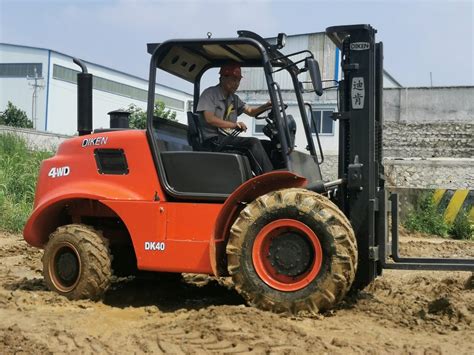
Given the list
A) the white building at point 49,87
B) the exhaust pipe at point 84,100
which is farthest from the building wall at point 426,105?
the exhaust pipe at point 84,100

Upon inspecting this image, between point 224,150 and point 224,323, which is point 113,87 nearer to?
point 224,150

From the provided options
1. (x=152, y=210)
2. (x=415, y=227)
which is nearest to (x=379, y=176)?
(x=152, y=210)

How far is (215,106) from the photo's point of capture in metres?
6.11

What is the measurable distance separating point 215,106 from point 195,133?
1.07 feet

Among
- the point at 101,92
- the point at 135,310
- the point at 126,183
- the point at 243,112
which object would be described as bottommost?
the point at 135,310

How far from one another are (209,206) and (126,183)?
90 centimetres

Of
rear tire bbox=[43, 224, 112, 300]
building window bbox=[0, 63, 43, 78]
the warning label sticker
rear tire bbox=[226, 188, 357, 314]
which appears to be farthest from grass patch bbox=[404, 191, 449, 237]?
building window bbox=[0, 63, 43, 78]

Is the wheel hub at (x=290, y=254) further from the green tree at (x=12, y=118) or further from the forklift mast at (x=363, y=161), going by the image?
the green tree at (x=12, y=118)

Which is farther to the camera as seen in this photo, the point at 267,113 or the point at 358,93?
the point at 267,113

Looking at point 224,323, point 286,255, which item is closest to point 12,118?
point 286,255

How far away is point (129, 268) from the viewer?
7.04 m

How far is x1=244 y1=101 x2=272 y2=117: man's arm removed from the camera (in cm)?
611

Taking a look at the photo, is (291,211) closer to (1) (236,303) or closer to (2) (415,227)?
(1) (236,303)

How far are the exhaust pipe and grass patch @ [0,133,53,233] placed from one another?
695 centimetres
